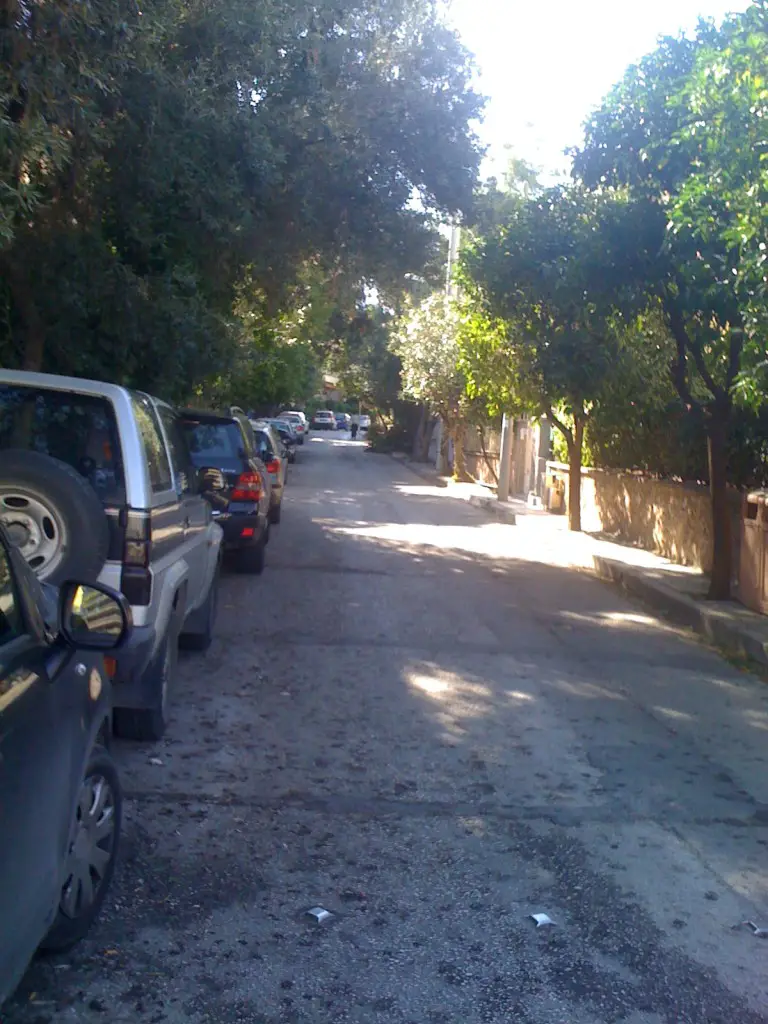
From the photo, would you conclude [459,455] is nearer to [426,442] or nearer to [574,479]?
[426,442]

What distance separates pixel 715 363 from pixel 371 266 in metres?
5.24

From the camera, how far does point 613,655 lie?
34.9ft

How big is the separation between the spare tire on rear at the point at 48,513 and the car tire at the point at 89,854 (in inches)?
53.0

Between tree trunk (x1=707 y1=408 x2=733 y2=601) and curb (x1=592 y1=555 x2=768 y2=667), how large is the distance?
1.20 feet

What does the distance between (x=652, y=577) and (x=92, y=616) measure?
12052 mm

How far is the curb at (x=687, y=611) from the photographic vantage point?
11016 millimetres

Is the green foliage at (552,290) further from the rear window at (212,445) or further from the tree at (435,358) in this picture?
the tree at (435,358)

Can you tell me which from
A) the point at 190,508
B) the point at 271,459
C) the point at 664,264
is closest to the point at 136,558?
the point at 190,508

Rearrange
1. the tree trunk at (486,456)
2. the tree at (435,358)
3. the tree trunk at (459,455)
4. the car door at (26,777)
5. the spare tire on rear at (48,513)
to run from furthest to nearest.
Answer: the tree trunk at (459,455) → the tree trunk at (486,456) → the tree at (435,358) → the spare tire on rear at (48,513) → the car door at (26,777)

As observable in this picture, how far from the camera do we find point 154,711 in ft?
22.4

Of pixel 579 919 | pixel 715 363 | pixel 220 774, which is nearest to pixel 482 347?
pixel 715 363

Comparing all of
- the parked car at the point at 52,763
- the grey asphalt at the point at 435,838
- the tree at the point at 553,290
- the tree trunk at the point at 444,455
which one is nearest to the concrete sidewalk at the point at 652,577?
the grey asphalt at the point at 435,838

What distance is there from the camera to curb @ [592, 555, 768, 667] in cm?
1102

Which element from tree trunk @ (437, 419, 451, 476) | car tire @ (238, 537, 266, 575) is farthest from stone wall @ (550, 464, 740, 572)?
tree trunk @ (437, 419, 451, 476)
